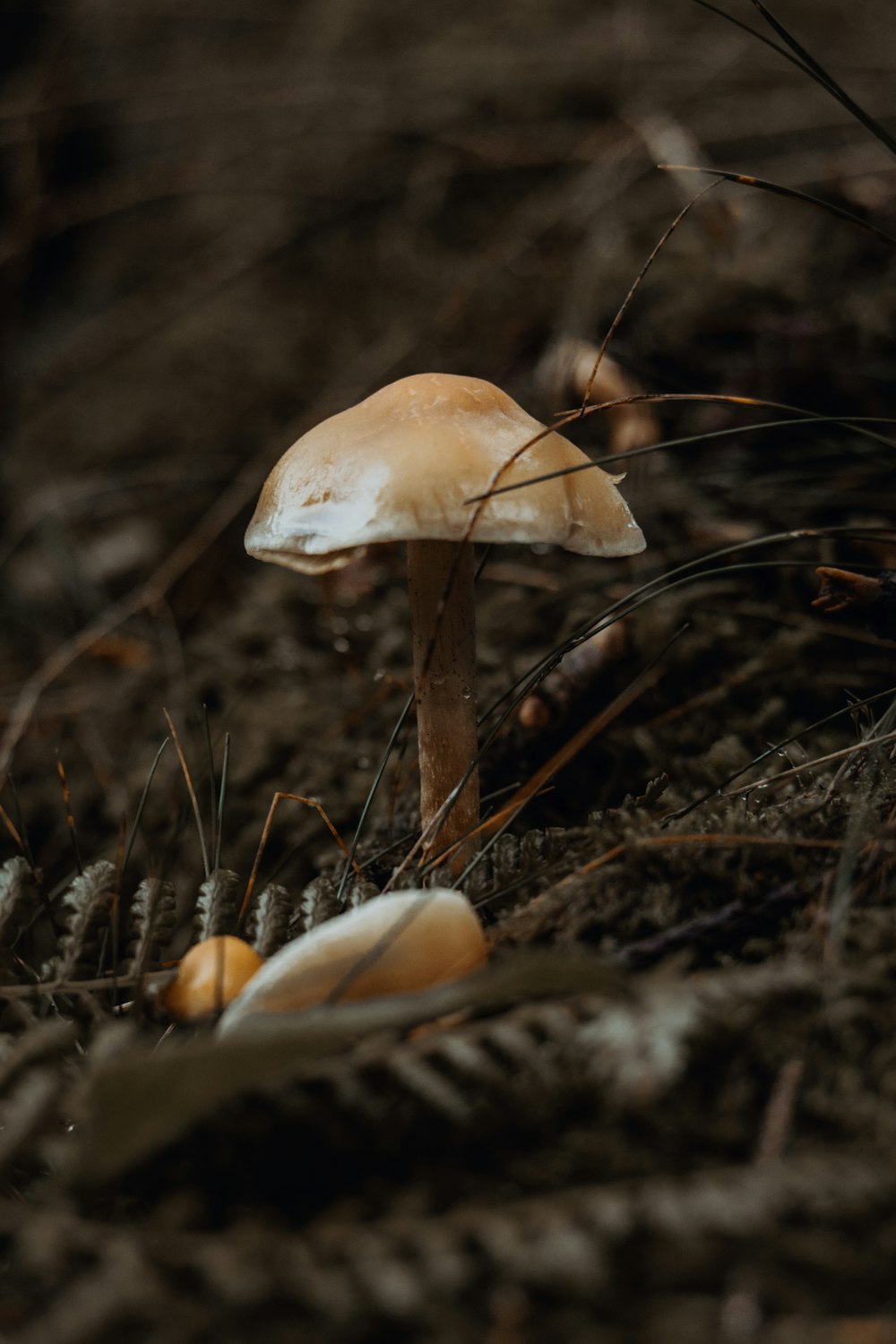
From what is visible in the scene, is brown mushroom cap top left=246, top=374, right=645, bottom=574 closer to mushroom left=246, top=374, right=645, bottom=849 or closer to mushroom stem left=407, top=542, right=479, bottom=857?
mushroom left=246, top=374, right=645, bottom=849

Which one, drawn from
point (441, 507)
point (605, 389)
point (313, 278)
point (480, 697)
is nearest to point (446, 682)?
point (441, 507)

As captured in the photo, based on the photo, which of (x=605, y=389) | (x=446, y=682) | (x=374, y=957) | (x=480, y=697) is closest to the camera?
(x=374, y=957)

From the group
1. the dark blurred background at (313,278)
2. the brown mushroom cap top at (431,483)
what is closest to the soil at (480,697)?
the dark blurred background at (313,278)

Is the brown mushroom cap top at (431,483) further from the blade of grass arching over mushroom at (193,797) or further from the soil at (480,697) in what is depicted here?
the blade of grass arching over mushroom at (193,797)

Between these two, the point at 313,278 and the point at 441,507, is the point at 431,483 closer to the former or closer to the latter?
the point at 441,507

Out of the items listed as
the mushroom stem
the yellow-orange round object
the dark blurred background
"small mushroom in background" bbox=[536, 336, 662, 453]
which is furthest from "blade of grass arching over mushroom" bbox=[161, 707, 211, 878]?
"small mushroom in background" bbox=[536, 336, 662, 453]
